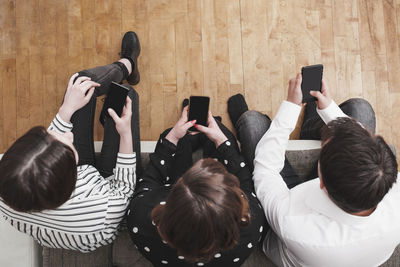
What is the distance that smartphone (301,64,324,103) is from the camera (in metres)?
1.37

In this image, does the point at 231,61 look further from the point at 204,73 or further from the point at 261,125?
the point at 261,125

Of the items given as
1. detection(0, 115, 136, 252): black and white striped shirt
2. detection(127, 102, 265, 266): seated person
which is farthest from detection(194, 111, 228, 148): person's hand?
detection(0, 115, 136, 252): black and white striped shirt

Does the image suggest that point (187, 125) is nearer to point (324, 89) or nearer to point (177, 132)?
point (177, 132)

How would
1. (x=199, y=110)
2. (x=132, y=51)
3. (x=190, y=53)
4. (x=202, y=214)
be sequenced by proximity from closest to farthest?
(x=202, y=214), (x=199, y=110), (x=132, y=51), (x=190, y=53)

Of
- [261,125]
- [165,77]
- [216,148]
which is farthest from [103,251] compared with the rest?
[165,77]

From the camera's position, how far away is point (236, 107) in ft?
5.93

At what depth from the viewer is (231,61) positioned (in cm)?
187

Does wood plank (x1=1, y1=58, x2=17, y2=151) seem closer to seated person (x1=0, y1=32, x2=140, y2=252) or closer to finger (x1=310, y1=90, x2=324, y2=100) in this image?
seated person (x1=0, y1=32, x2=140, y2=252)

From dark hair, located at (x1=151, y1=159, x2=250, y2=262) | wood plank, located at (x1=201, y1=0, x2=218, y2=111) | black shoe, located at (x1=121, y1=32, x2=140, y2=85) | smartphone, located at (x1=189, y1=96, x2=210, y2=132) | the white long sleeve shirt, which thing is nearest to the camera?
dark hair, located at (x1=151, y1=159, x2=250, y2=262)

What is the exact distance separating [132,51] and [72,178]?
1037mm

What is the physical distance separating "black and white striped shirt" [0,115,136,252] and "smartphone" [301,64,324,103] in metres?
0.89

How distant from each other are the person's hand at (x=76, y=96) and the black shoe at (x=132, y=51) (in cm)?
41

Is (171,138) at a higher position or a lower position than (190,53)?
lower

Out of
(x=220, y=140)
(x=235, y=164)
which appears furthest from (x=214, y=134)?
(x=235, y=164)
